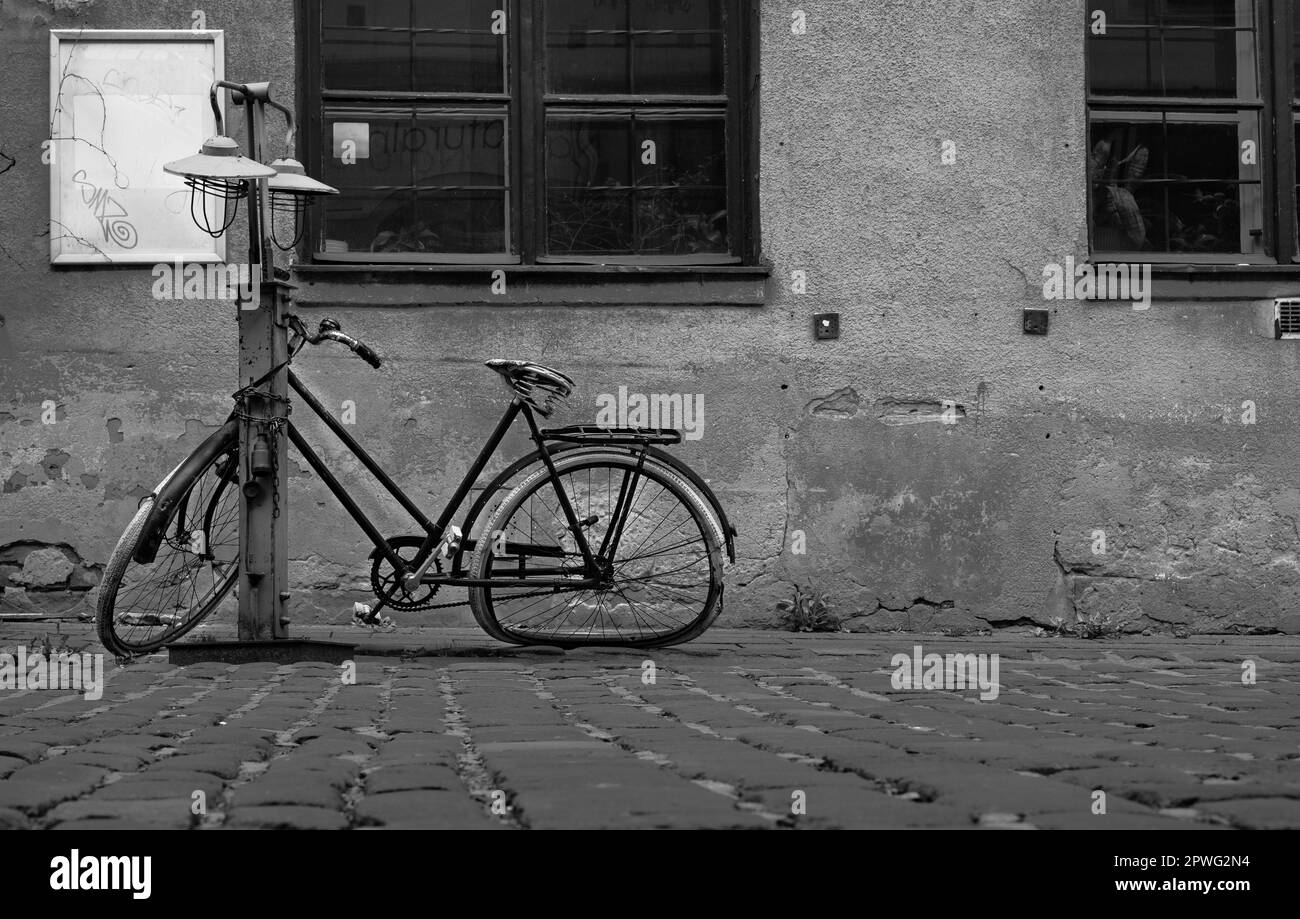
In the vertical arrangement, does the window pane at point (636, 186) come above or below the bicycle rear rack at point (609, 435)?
above

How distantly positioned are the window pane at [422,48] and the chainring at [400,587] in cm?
269

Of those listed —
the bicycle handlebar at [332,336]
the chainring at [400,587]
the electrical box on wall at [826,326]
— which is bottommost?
the chainring at [400,587]

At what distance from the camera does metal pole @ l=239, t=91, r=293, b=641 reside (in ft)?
20.5

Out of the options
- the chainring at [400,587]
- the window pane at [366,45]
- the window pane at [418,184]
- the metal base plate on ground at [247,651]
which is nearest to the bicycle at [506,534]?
the chainring at [400,587]

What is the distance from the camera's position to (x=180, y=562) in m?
6.61

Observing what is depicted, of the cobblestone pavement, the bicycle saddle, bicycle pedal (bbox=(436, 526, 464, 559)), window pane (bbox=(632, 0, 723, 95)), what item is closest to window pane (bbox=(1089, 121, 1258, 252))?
window pane (bbox=(632, 0, 723, 95))

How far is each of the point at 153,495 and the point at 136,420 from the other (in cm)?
184

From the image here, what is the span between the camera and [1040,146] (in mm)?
8352

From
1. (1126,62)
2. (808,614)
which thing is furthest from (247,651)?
(1126,62)

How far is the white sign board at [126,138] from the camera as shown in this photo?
7.90m

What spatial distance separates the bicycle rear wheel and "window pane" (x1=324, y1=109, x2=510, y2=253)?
6.78 feet

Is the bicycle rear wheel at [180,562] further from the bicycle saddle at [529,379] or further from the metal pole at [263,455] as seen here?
the bicycle saddle at [529,379]
